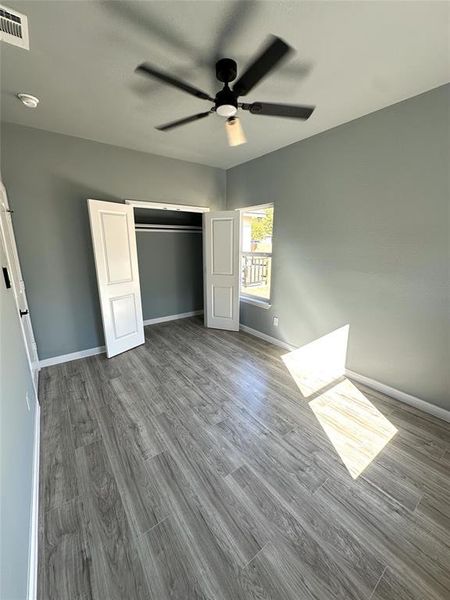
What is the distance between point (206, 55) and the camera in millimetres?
1592

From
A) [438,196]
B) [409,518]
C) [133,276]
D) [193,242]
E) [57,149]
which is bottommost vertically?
[409,518]

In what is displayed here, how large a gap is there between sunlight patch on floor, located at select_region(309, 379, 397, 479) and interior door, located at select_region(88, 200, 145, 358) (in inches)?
100

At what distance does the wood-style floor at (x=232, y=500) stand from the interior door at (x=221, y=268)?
1.83 metres

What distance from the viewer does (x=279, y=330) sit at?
3.62 m

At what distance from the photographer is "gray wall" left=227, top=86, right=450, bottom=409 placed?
205 centimetres

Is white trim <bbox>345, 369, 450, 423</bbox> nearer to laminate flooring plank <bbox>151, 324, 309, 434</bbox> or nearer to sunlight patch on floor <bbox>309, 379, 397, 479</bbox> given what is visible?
sunlight patch on floor <bbox>309, 379, 397, 479</bbox>

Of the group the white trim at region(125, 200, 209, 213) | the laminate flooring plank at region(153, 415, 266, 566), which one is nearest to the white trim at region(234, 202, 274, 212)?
the white trim at region(125, 200, 209, 213)

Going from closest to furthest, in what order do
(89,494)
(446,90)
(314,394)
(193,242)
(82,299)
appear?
(89,494) → (446,90) → (314,394) → (82,299) → (193,242)

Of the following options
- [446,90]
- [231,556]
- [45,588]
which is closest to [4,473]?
[45,588]

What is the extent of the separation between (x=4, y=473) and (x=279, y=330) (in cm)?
317

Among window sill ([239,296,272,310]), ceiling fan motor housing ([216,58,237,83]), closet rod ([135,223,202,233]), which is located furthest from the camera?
closet rod ([135,223,202,233])

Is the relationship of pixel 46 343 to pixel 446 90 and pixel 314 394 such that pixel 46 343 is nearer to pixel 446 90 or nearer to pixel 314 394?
pixel 314 394

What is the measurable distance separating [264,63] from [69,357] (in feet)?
11.8

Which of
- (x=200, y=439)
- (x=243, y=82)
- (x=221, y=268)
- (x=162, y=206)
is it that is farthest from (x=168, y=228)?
(x=200, y=439)
